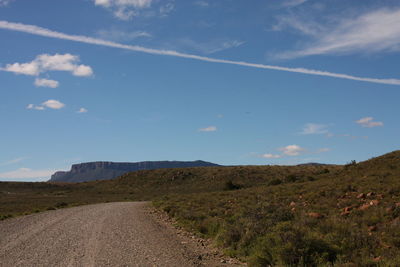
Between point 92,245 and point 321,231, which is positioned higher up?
point 321,231

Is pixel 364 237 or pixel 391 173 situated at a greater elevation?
pixel 391 173

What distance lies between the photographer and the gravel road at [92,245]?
10930 mm

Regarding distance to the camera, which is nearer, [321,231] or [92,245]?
[321,231]

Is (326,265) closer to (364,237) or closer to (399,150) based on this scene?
(364,237)

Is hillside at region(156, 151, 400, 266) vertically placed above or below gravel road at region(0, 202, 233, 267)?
above

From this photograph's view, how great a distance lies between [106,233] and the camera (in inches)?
639

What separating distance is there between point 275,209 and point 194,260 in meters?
6.45

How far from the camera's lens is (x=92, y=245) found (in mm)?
13312

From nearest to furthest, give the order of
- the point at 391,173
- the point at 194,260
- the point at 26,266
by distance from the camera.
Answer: the point at 26,266 → the point at 194,260 → the point at 391,173

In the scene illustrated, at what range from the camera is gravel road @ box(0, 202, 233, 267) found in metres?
10.9

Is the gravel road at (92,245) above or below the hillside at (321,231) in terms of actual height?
below

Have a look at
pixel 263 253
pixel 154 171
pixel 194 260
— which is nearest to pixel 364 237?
pixel 263 253

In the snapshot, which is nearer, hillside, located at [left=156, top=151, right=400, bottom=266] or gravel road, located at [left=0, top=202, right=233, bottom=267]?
hillside, located at [left=156, top=151, right=400, bottom=266]

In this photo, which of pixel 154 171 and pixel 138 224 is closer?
pixel 138 224
